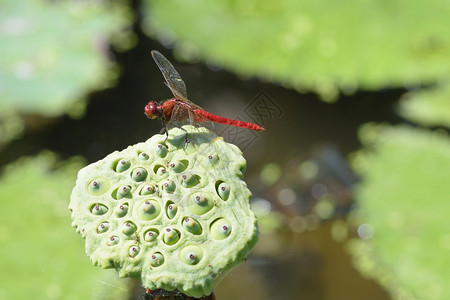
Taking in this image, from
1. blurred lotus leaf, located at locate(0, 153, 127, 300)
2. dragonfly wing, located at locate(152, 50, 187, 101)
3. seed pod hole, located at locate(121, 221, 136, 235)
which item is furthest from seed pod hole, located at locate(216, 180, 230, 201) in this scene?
blurred lotus leaf, located at locate(0, 153, 127, 300)

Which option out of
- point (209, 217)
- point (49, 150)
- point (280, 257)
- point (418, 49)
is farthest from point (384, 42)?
point (209, 217)

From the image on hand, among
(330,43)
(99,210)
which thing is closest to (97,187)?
(99,210)

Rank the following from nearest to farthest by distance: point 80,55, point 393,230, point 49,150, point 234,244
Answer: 1. point 234,244
2. point 393,230
3. point 49,150
4. point 80,55

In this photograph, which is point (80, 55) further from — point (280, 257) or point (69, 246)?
point (280, 257)

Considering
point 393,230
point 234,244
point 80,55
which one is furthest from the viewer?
point 80,55

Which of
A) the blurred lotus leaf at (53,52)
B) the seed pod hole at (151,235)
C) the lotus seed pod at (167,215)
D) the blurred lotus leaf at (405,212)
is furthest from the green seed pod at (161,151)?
the blurred lotus leaf at (53,52)

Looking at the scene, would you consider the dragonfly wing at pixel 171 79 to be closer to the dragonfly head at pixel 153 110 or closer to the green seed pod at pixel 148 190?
the dragonfly head at pixel 153 110

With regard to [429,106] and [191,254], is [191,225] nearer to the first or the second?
[191,254]
